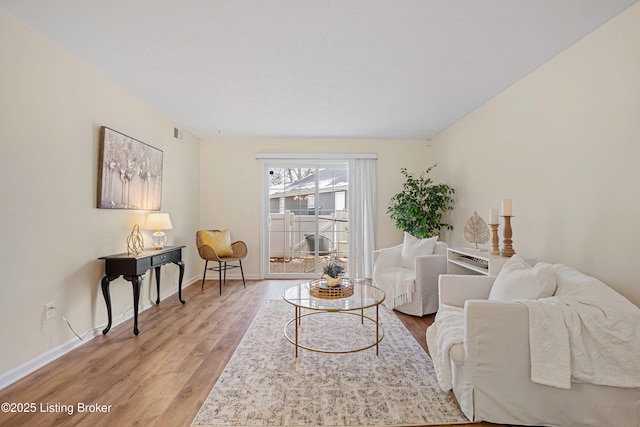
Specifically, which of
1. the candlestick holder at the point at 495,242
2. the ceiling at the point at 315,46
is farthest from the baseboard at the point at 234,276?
the candlestick holder at the point at 495,242

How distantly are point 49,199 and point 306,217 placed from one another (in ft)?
11.8

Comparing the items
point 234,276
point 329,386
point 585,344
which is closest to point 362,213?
point 234,276

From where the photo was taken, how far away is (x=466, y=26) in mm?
2141

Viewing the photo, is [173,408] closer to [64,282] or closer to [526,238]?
[64,282]

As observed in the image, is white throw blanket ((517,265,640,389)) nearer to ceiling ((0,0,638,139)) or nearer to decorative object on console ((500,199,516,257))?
decorative object on console ((500,199,516,257))

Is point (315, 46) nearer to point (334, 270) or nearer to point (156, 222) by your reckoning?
point (334, 270)

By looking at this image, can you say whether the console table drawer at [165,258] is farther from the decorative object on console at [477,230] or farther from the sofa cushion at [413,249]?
the decorative object on console at [477,230]

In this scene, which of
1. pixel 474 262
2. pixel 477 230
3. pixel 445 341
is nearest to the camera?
pixel 445 341

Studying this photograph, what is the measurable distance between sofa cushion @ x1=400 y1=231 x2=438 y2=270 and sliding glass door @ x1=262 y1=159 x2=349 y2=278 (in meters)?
1.57

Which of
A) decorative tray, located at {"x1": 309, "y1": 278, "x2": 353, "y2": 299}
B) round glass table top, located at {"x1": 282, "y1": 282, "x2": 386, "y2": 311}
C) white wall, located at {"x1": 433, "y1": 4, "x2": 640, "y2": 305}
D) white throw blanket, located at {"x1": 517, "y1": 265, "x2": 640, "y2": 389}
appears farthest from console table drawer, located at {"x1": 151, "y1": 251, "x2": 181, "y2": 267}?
white wall, located at {"x1": 433, "y1": 4, "x2": 640, "y2": 305}

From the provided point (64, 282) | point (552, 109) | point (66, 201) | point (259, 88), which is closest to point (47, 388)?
point (64, 282)

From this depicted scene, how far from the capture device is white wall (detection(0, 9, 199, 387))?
2.07 meters

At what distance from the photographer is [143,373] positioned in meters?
2.19

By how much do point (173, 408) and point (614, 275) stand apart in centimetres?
292
